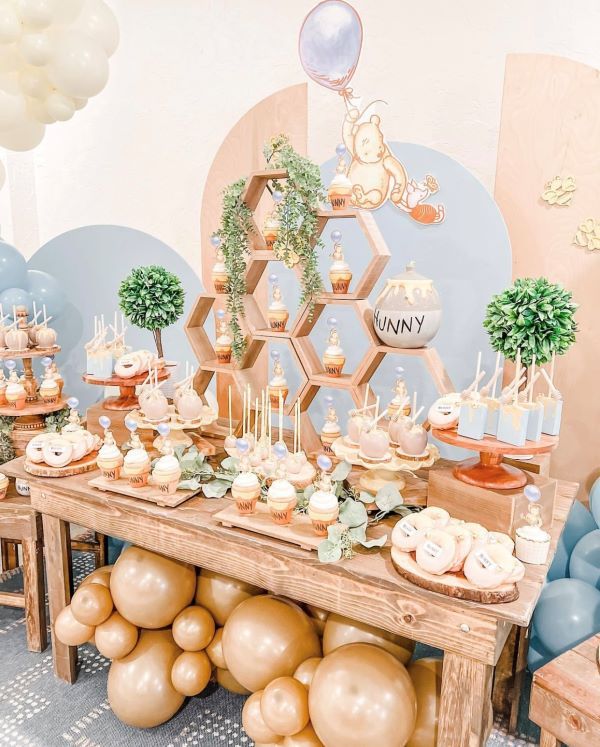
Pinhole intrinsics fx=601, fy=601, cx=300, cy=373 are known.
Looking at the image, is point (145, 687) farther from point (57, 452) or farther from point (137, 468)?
point (57, 452)

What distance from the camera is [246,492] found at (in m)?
1.88

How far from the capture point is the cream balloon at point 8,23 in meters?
2.59

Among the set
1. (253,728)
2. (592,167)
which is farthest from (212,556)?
(592,167)

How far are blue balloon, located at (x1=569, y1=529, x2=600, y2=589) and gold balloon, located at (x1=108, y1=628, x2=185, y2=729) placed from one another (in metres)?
1.56

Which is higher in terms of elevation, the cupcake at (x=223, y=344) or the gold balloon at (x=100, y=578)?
the cupcake at (x=223, y=344)

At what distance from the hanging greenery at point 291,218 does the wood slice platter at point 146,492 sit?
2.64 feet

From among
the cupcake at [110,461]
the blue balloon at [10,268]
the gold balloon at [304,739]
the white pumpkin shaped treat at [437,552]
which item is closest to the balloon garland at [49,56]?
the blue balloon at [10,268]

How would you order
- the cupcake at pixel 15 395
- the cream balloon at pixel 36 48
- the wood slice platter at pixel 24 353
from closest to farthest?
the cream balloon at pixel 36 48 < the cupcake at pixel 15 395 < the wood slice platter at pixel 24 353

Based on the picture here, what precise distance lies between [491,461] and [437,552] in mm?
429

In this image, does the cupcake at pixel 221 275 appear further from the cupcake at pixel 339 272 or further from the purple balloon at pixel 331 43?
the purple balloon at pixel 331 43

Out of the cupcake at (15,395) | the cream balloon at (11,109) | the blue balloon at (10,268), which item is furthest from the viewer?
the blue balloon at (10,268)

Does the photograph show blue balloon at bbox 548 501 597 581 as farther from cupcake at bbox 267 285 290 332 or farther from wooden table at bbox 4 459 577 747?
cupcake at bbox 267 285 290 332

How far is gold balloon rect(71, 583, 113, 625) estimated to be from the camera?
2162 millimetres

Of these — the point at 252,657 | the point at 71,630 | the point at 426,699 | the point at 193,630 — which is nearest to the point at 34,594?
the point at 71,630
